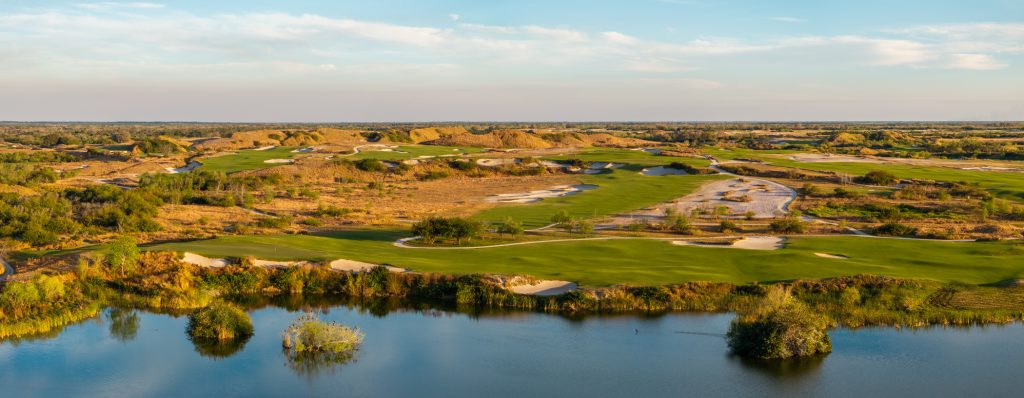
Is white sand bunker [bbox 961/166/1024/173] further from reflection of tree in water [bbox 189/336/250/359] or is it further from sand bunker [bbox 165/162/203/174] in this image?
reflection of tree in water [bbox 189/336/250/359]

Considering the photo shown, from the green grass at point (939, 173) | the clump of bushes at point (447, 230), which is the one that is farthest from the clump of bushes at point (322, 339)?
the green grass at point (939, 173)

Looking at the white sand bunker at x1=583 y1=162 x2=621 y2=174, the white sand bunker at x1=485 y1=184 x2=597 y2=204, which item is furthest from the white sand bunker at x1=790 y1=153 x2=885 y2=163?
the white sand bunker at x1=485 y1=184 x2=597 y2=204

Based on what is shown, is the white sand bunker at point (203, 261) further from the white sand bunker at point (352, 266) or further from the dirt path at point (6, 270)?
the dirt path at point (6, 270)

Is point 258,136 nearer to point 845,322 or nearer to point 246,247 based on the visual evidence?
point 246,247

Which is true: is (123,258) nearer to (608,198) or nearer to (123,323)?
(123,323)

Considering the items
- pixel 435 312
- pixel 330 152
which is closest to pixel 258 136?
pixel 330 152

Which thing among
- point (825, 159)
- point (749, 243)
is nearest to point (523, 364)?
point (749, 243)
